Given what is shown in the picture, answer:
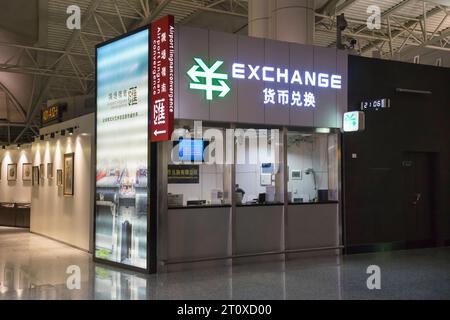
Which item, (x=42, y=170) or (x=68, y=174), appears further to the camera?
(x=42, y=170)

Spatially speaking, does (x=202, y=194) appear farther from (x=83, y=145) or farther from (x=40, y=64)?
(x=40, y=64)

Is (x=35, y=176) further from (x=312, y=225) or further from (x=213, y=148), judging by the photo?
(x=312, y=225)

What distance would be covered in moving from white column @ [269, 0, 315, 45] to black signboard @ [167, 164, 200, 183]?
3.43 meters

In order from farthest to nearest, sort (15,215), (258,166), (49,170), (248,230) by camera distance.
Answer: (15,215)
(49,170)
(258,166)
(248,230)

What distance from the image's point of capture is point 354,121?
837 centimetres

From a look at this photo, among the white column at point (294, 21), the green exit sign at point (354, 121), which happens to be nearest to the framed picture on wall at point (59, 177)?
the white column at point (294, 21)

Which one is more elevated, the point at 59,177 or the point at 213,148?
the point at 213,148

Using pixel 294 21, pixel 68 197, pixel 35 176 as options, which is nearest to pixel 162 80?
pixel 294 21

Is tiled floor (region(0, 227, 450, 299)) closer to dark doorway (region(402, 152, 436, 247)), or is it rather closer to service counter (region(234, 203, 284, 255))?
service counter (region(234, 203, 284, 255))

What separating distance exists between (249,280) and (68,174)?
17.8ft

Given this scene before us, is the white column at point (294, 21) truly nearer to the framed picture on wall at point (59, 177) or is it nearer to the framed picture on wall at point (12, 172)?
the framed picture on wall at point (59, 177)

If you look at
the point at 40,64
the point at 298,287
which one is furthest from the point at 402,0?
the point at 40,64

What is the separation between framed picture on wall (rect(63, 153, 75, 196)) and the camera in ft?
32.9

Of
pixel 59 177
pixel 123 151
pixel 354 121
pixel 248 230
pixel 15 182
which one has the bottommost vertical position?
pixel 248 230
